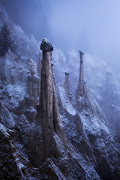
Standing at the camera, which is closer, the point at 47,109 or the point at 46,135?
the point at 46,135

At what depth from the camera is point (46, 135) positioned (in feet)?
21.3

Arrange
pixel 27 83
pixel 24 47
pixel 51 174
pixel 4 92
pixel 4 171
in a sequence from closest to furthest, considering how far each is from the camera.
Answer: pixel 4 171
pixel 51 174
pixel 4 92
pixel 27 83
pixel 24 47

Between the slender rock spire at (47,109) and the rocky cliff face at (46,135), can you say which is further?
the slender rock spire at (47,109)

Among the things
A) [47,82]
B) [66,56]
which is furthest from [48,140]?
[66,56]

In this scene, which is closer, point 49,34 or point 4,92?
point 4,92

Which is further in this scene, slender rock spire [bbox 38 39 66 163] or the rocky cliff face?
slender rock spire [bbox 38 39 66 163]

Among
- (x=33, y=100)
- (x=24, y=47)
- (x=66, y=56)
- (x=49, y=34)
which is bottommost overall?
(x=33, y=100)

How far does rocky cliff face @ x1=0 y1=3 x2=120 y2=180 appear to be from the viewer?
3728 millimetres

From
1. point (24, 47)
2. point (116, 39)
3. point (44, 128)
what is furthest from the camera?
point (116, 39)

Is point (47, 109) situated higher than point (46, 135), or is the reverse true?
point (47, 109)

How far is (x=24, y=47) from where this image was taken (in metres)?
34.9

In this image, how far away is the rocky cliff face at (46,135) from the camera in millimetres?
3728

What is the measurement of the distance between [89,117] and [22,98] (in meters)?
9.16

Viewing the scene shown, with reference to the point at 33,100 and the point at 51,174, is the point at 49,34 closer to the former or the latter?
the point at 33,100
